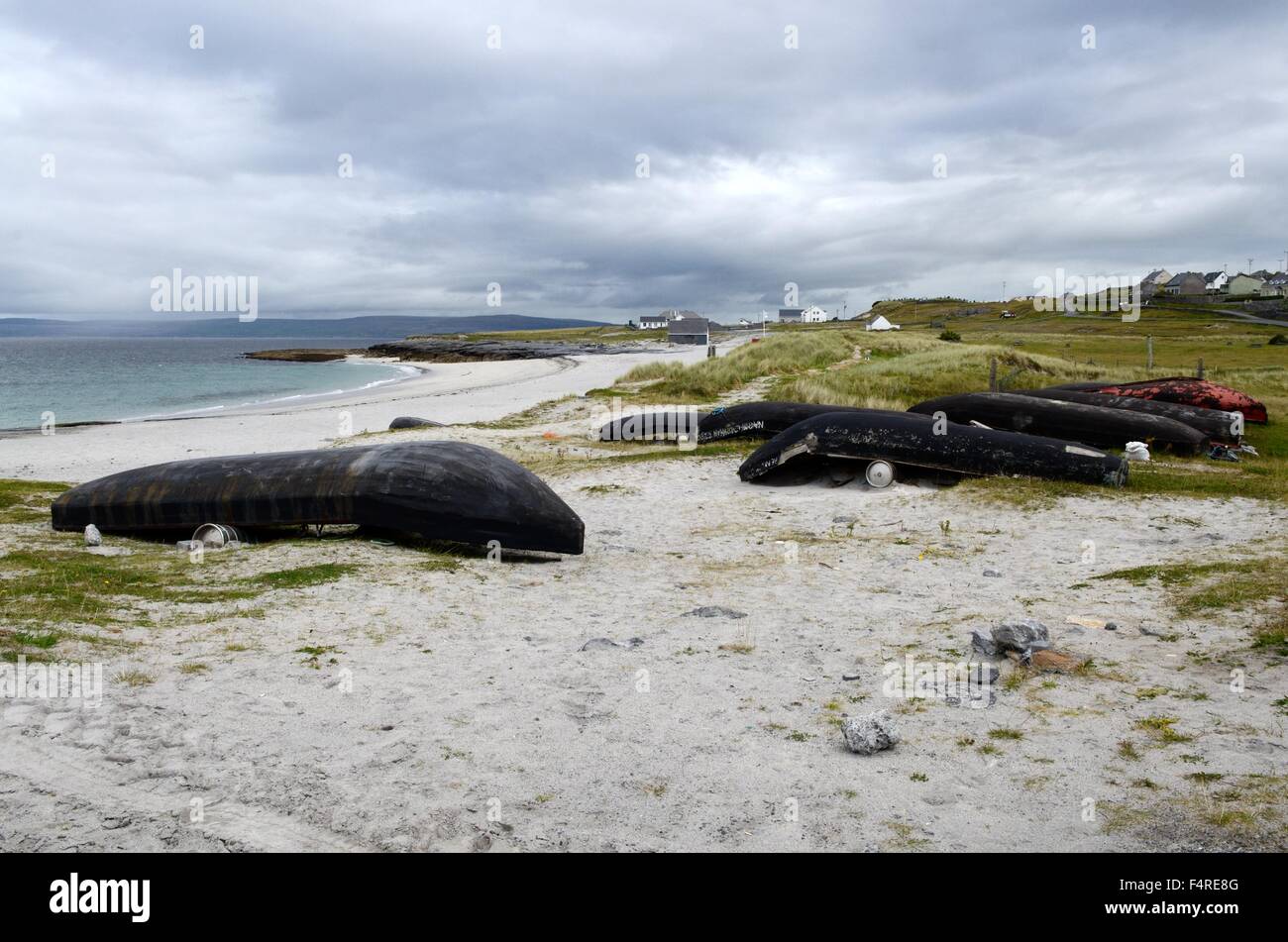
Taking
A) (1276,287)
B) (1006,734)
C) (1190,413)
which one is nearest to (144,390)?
(1190,413)

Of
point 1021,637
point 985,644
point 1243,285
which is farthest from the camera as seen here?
point 1243,285

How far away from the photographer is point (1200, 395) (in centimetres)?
1905

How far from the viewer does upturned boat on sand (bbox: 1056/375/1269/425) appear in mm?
18828

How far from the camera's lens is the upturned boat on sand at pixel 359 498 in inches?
380

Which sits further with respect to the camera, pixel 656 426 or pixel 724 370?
pixel 724 370

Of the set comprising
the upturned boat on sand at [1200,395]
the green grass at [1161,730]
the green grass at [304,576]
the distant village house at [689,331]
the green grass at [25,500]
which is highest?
the distant village house at [689,331]

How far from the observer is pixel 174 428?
28531mm

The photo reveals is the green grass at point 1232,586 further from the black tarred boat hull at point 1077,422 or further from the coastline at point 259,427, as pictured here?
the coastline at point 259,427

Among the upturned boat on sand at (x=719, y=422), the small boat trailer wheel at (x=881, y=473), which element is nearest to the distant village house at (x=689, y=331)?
the upturned boat on sand at (x=719, y=422)

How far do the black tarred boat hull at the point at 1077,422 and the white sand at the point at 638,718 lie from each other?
23.4ft

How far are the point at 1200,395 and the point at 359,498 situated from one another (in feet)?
62.4

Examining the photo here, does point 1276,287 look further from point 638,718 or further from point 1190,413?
point 638,718
